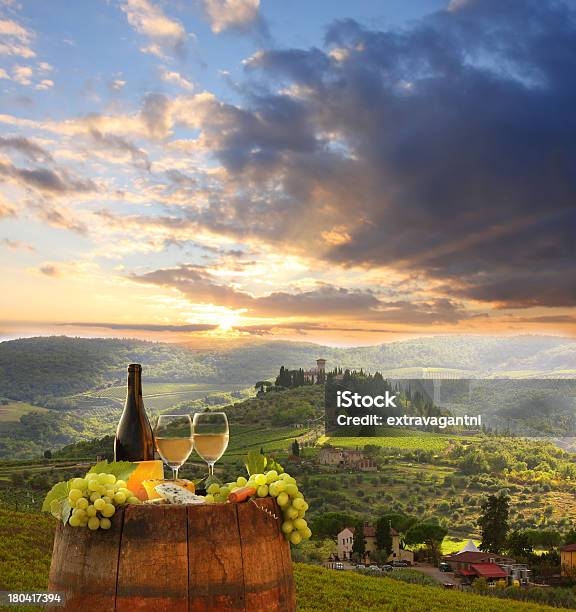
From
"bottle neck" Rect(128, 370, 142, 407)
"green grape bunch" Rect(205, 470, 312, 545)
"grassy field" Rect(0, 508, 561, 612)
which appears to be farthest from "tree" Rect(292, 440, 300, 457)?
"green grape bunch" Rect(205, 470, 312, 545)

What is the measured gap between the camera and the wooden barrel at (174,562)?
2.41 meters

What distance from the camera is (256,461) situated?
2934 millimetres

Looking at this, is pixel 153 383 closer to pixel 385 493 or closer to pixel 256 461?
pixel 385 493

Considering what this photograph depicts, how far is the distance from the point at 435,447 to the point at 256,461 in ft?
119

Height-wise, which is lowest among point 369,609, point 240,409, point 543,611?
point 543,611

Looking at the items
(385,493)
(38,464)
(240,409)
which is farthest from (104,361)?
(385,493)

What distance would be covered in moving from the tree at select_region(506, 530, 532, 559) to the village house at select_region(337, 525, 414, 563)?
12.9 ft

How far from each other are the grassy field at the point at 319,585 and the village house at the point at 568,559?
26.5ft

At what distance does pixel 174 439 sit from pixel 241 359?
125 feet

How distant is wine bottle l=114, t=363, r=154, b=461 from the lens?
3.36 meters

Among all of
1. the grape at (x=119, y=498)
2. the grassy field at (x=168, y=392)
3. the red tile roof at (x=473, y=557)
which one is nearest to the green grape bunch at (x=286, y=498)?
the grape at (x=119, y=498)

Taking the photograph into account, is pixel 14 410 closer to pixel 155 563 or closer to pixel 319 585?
pixel 319 585

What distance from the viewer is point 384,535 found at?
26953 mm

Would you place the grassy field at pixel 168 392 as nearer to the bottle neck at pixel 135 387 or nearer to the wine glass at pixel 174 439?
the bottle neck at pixel 135 387
